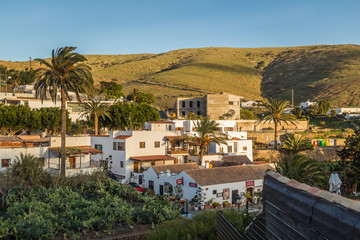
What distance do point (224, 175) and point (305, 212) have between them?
2749cm

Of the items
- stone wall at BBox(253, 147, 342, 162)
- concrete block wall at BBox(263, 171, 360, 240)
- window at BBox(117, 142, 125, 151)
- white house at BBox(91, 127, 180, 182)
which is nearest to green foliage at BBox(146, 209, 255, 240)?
concrete block wall at BBox(263, 171, 360, 240)

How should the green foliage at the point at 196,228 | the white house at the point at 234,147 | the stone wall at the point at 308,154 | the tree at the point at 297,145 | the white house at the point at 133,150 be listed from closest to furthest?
the green foliage at the point at 196,228, the white house at the point at 133,150, the white house at the point at 234,147, the tree at the point at 297,145, the stone wall at the point at 308,154

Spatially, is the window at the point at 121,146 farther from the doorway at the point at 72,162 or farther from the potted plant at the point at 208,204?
the potted plant at the point at 208,204

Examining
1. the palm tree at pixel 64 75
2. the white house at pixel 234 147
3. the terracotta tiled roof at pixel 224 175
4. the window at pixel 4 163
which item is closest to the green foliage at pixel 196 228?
the terracotta tiled roof at pixel 224 175

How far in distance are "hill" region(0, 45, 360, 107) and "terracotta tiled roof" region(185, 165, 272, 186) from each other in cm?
6558

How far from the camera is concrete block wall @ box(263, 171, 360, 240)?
3.90 meters

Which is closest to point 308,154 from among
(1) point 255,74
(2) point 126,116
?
(2) point 126,116

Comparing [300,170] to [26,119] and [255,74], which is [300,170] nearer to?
[26,119]

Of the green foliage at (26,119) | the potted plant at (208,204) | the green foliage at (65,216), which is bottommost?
the potted plant at (208,204)

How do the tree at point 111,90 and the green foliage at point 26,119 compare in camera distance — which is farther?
the tree at point 111,90

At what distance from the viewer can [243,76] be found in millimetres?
148000

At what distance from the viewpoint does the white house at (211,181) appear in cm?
2958

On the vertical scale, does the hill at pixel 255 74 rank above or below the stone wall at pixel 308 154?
above

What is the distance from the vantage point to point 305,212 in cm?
455
